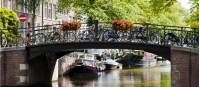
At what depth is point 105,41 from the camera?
28.5 meters

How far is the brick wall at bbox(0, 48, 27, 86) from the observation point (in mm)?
29828

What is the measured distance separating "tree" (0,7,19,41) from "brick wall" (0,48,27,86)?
0.87 meters

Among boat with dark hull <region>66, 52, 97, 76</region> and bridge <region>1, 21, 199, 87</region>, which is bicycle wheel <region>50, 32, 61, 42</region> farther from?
boat with dark hull <region>66, 52, 97, 76</region>

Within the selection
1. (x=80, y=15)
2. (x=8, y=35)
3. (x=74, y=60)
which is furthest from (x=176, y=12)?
(x=8, y=35)

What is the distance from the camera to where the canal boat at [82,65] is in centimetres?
4781

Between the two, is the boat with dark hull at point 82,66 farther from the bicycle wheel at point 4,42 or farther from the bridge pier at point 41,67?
the bicycle wheel at point 4,42

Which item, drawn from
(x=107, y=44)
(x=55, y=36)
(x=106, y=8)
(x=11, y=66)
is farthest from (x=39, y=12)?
(x=107, y=44)

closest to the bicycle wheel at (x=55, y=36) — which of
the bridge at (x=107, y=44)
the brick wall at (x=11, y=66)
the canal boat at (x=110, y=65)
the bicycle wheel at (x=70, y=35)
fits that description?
the bridge at (x=107, y=44)

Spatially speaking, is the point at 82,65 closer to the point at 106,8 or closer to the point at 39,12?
the point at 39,12

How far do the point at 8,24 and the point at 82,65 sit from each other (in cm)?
1613

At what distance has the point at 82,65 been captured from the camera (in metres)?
49.3

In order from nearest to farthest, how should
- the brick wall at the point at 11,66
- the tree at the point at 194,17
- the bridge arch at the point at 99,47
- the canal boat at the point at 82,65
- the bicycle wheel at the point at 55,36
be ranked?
the tree at the point at 194,17, the bridge arch at the point at 99,47, the bicycle wheel at the point at 55,36, the brick wall at the point at 11,66, the canal boat at the point at 82,65

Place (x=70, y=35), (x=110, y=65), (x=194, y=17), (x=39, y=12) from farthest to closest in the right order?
1. (x=110, y=65)
2. (x=39, y=12)
3. (x=70, y=35)
4. (x=194, y=17)

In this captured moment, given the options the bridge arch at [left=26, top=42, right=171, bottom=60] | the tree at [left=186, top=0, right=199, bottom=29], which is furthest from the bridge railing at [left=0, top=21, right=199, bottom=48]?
the tree at [left=186, top=0, right=199, bottom=29]
